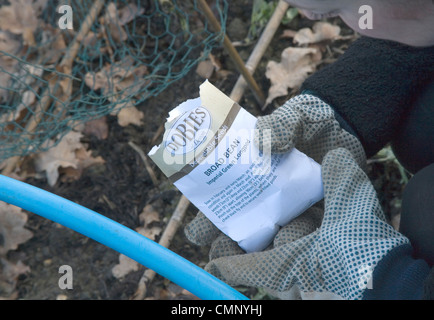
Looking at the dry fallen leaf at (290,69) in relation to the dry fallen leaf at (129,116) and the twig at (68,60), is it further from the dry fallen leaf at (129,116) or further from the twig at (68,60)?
the twig at (68,60)

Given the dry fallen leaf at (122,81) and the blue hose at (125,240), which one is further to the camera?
the dry fallen leaf at (122,81)

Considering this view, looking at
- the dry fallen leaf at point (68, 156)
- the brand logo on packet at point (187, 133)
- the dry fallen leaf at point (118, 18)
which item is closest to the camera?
the brand logo on packet at point (187, 133)

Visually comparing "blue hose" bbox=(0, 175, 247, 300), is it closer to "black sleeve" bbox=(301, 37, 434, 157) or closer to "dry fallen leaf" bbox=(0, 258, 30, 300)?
"black sleeve" bbox=(301, 37, 434, 157)

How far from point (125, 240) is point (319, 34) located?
1.22 meters

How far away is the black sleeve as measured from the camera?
3.38 feet

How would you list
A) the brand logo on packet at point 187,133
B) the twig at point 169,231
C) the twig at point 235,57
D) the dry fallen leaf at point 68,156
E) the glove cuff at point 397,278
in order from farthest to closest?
1. the dry fallen leaf at point 68,156
2. the twig at point 169,231
3. the twig at point 235,57
4. the brand logo on packet at point 187,133
5. the glove cuff at point 397,278

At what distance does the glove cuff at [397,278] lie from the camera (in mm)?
789

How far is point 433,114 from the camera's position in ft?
3.32

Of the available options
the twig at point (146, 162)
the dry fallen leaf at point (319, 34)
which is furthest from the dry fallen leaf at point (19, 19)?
the dry fallen leaf at point (319, 34)

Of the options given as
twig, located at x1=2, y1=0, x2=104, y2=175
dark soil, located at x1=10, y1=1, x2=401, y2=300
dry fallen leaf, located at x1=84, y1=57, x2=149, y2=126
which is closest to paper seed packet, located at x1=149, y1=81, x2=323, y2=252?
dark soil, located at x1=10, y1=1, x2=401, y2=300

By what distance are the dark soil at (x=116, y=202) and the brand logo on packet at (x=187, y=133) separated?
0.75m

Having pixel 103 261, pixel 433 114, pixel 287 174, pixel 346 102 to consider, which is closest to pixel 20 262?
pixel 103 261

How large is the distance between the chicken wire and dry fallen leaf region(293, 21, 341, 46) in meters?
0.33
